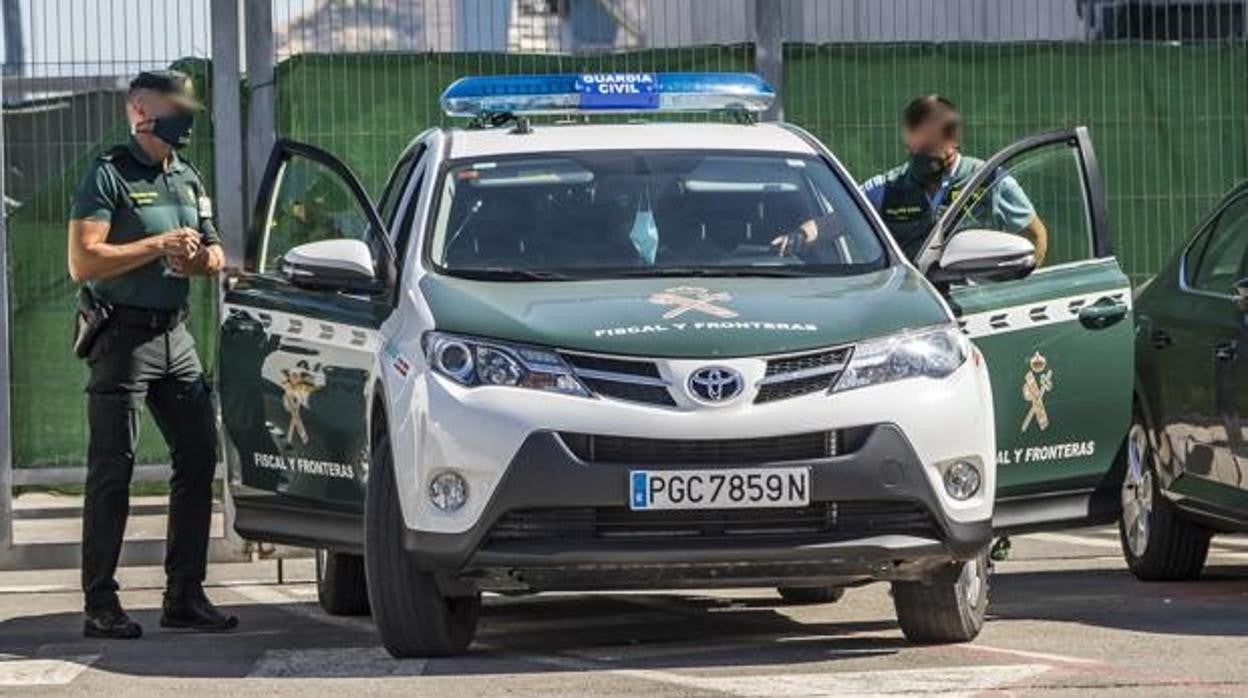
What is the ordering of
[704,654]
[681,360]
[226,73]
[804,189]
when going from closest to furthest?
1. [681,360]
2. [704,654]
3. [804,189]
4. [226,73]

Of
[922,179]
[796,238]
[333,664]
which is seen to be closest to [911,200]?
[922,179]

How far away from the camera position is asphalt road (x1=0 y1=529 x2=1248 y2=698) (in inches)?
336

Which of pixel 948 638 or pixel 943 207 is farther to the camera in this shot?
pixel 943 207

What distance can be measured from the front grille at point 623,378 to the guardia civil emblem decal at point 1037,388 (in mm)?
1819

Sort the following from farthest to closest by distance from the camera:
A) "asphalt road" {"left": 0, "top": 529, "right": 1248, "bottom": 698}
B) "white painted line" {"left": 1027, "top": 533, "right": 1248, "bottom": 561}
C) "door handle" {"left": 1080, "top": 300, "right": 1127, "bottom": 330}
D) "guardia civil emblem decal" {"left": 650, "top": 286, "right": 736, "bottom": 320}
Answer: "white painted line" {"left": 1027, "top": 533, "right": 1248, "bottom": 561}, "door handle" {"left": 1080, "top": 300, "right": 1127, "bottom": 330}, "guardia civil emblem decal" {"left": 650, "top": 286, "right": 736, "bottom": 320}, "asphalt road" {"left": 0, "top": 529, "right": 1248, "bottom": 698}

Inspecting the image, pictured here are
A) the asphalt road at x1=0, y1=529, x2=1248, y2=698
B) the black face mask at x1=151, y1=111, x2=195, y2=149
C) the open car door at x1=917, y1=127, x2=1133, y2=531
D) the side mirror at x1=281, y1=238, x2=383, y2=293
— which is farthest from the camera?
the black face mask at x1=151, y1=111, x2=195, y2=149

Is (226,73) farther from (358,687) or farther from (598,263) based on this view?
(358,687)

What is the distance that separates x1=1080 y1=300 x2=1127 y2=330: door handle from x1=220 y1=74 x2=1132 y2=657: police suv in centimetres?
1

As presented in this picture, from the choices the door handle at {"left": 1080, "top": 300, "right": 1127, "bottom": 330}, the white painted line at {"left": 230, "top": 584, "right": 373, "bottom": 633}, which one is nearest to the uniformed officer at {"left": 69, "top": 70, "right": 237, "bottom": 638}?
the white painted line at {"left": 230, "top": 584, "right": 373, "bottom": 633}

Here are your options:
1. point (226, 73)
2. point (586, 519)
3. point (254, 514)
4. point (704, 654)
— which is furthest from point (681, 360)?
point (226, 73)

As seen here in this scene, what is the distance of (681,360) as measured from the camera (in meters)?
8.62

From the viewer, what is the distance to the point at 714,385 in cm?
859

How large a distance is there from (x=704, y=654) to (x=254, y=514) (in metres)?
1.99

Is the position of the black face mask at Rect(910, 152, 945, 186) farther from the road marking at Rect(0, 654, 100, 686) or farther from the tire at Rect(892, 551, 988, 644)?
the road marking at Rect(0, 654, 100, 686)
